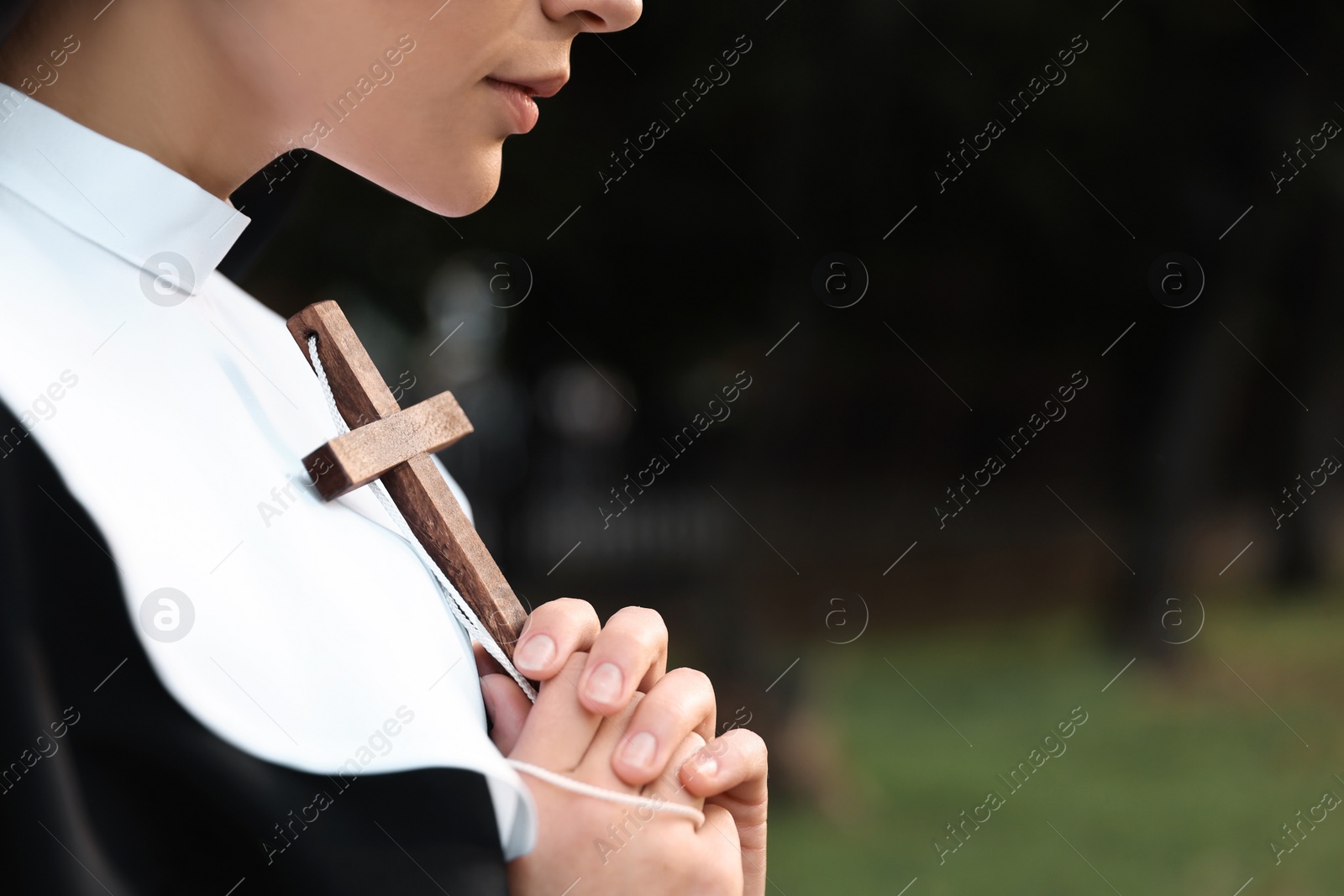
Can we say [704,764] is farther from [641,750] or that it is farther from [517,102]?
[517,102]

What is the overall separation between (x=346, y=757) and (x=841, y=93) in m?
7.74

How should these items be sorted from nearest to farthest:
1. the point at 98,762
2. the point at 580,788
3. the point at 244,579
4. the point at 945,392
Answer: the point at 98,762 → the point at 244,579 → the point at 580,788 → the point at 945,392

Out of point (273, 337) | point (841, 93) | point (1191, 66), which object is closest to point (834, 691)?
point (841, 93)

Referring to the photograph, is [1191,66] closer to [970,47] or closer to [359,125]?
[970,47]

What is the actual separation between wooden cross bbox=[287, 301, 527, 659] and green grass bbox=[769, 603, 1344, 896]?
20.0 feet

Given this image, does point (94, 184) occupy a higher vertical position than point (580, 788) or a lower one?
higher

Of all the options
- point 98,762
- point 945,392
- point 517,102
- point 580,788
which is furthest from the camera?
point 945,392

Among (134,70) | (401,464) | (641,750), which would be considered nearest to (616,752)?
(641,750)

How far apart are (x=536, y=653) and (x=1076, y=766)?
859 cm

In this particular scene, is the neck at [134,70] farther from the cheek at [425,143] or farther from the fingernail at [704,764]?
the fingernail at [704,764]

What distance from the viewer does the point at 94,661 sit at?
1.14 metres

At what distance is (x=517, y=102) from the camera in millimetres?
1571

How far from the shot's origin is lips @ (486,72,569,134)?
155cm

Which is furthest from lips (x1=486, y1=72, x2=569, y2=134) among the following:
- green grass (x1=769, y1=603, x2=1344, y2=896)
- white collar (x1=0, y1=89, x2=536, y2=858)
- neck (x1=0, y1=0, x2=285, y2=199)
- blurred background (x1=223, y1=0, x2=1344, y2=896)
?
green grass (x1=769, y1=603, x2=1344, y2=896)
